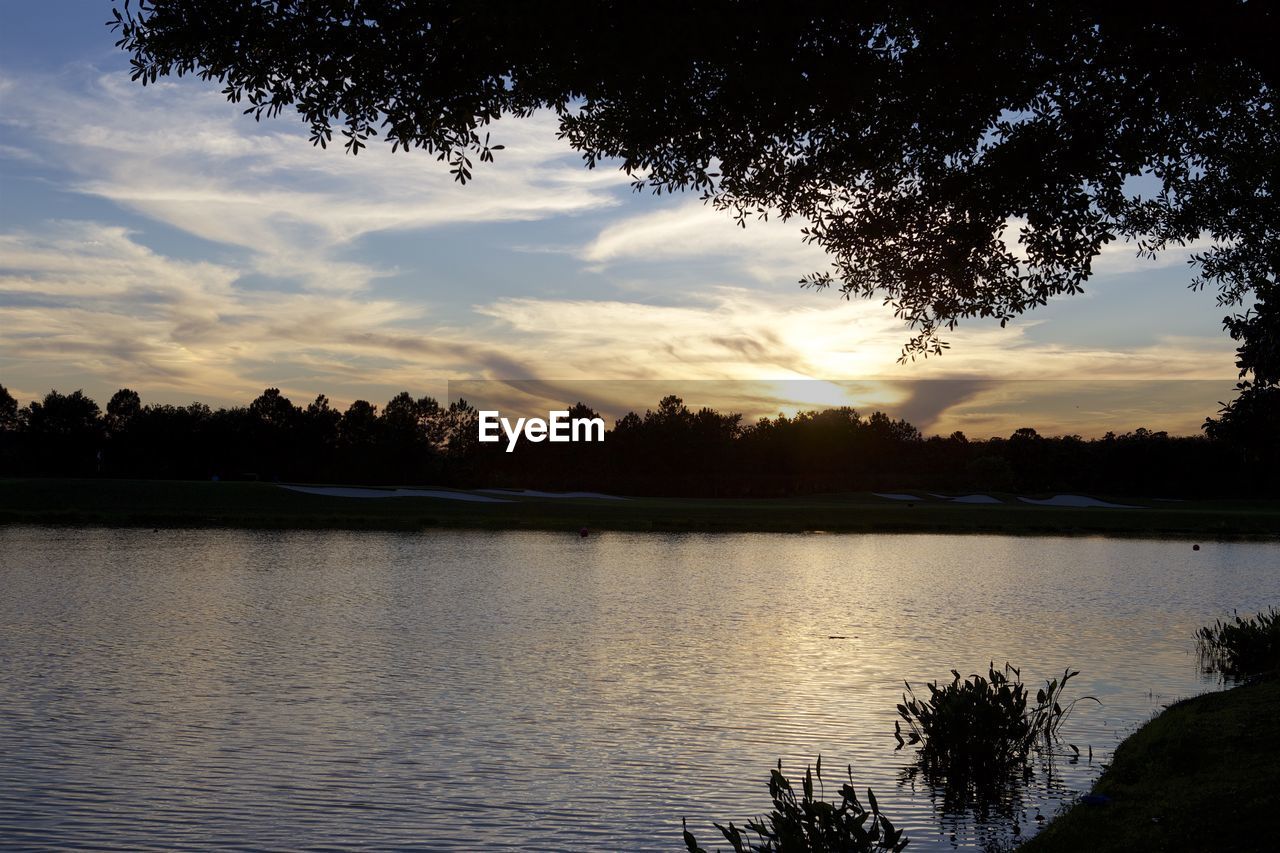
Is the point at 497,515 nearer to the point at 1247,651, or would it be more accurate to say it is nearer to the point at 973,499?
the point at 973,499

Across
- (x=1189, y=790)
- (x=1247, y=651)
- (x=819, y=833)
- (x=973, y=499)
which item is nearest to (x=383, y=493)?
(x=973, y=499)

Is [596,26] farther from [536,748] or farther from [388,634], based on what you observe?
[388,634]

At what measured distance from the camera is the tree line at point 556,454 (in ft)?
449

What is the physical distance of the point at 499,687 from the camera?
52.1ft

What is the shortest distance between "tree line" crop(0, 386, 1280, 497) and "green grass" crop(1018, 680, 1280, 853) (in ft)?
375

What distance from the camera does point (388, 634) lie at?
20.8 m

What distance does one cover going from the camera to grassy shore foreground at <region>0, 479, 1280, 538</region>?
56656mm

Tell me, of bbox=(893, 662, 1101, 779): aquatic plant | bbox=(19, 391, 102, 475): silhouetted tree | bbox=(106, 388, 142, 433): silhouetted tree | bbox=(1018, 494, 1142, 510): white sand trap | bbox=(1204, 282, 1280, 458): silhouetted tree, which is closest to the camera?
bbox=(893, 662, 1101, 779): aquatic plant

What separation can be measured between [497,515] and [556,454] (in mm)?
85872

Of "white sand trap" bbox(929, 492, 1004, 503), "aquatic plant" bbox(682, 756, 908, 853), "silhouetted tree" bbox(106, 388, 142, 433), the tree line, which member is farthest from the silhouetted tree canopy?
"silhouetted tree" bbox(106, 388, 142, 433)

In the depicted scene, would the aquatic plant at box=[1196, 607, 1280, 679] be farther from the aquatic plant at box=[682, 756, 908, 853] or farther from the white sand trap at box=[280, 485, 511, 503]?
the white sand trap at box=[280, 485, 511, 503]

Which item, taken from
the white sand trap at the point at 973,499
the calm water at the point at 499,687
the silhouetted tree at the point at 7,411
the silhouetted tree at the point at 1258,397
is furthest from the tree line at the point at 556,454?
the silhouetted tree at the point at 1258,397

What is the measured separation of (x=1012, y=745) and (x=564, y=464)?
5388 inches

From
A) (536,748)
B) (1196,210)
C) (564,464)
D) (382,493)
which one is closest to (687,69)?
(536,748)
